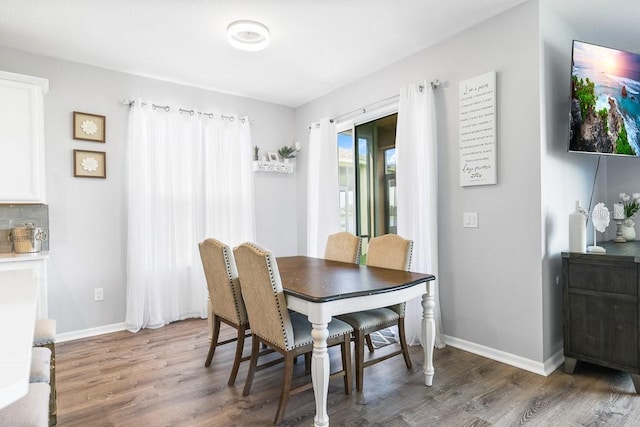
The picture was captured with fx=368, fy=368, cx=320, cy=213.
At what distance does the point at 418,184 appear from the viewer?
3.21m

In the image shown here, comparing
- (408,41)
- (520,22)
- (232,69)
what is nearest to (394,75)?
(408,41)

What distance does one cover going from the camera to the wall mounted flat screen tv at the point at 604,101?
103 inches

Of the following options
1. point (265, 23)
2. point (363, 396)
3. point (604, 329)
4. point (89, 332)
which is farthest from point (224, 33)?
point (604, 329)

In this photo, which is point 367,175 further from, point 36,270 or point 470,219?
point 36,270

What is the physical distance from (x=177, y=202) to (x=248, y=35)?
6.34ft

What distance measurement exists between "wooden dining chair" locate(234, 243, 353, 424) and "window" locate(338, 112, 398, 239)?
2.14m

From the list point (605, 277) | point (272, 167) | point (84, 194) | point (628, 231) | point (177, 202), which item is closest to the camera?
point (605, 277)

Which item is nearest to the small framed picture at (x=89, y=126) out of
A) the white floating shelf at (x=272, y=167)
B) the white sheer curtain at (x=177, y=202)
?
the white sheer curtain at (x=177, y=202)

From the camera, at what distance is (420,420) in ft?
6.59

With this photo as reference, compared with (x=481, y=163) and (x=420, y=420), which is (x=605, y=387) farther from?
(x=481, y=163)

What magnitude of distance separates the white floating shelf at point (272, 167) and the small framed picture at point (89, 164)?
63.6 inches

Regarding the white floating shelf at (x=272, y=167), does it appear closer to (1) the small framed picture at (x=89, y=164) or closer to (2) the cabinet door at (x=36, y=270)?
(1) the small framed picture at (x=89, y=164)

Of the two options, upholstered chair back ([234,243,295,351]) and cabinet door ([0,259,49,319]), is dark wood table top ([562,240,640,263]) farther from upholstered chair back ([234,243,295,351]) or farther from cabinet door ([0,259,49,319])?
cabinet door ([0,259,49,319])

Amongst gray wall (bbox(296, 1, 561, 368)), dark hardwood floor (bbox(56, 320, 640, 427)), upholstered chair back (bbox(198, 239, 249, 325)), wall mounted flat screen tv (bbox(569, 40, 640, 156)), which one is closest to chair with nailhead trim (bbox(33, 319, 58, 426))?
dark hardwood floor (bbox(56, 320, 640, 427))
